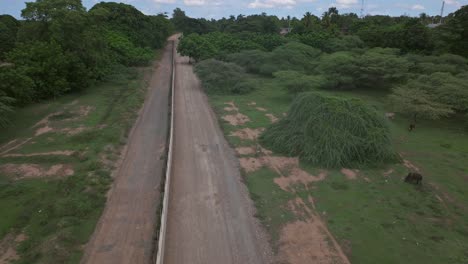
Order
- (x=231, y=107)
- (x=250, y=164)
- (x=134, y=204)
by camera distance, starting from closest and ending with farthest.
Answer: (x=134, y=204) < (x=250, y=164) < (x=231, y=107)

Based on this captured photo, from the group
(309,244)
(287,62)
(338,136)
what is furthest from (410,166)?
(287,62)

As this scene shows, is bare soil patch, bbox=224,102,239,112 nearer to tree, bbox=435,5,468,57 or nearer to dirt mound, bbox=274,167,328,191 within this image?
dirt mound, bbox=274,167,328,191

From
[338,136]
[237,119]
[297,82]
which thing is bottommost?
[237,119]

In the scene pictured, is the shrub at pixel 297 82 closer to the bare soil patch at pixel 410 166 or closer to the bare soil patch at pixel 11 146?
the bare soil patch at pixel 410 166

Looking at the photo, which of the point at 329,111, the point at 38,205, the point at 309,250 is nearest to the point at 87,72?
the point at 38,205

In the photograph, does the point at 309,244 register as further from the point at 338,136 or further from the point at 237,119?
the point at 237,119

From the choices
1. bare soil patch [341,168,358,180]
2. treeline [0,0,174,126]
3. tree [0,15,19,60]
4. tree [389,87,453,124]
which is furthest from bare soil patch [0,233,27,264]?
tree [0,15,19,60]
